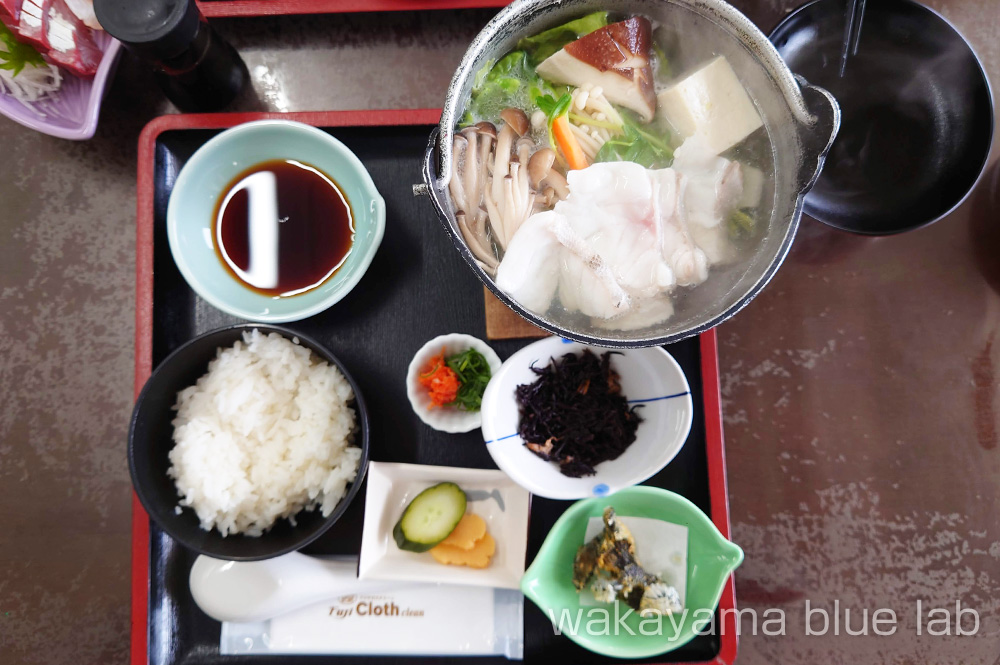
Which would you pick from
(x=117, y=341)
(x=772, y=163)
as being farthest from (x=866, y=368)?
(x=117, y=341)

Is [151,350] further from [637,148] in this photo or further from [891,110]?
[891,110]

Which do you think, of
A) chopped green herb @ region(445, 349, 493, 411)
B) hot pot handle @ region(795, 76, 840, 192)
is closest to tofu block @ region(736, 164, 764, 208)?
hot pot handle @ region(795, 76, 840, 192)

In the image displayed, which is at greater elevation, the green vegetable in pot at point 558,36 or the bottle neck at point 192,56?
the green vegetable in pot at point 558,36

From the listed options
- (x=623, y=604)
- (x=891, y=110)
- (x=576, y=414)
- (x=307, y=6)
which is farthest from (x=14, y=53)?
(x=891, y=110)

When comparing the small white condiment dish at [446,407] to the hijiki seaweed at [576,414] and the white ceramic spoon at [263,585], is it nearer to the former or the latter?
the hijiki seaweed at [576,414]

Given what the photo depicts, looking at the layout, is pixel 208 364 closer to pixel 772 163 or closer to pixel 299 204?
pixel 299 204


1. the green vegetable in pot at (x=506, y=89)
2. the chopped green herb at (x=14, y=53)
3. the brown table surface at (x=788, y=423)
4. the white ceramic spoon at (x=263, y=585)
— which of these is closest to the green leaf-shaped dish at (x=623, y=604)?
the brown table surface at (x=788, y=423)
